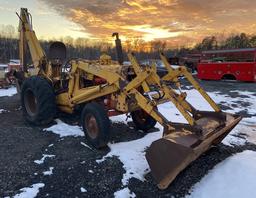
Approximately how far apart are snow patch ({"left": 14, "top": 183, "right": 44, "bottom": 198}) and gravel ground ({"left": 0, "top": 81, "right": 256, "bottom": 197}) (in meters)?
0.08

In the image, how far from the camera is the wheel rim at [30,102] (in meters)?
7.62

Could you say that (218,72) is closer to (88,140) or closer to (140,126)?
(140,126)

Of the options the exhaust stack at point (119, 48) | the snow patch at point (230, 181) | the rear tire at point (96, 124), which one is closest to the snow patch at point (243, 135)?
the snow patch at point (230, 181)

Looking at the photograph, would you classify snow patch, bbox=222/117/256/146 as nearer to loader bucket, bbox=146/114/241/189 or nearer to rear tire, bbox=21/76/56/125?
loader bucket, bbox=146/114/241/189

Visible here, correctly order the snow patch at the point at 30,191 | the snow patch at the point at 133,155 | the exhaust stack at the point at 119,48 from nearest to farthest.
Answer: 1. the snow patch at the point at 30,191
2. the snow patch at the point at 133,155
3. the exhaust stack at the point at 119,48

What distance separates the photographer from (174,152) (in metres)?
4.02

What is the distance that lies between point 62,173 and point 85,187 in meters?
0.63

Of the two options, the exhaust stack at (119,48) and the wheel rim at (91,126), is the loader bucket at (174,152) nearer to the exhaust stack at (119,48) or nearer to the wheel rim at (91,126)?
the wheel rim at (91,126)

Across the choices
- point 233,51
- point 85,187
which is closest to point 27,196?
point 85,187

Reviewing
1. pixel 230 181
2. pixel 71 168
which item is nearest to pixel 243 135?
pixel 230 181

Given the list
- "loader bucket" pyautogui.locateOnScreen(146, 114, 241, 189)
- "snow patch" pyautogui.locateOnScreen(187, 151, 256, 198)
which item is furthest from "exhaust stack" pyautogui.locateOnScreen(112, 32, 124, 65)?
"snow patch" pyautogui.locateOnScreen(187, 151, 256, 198)

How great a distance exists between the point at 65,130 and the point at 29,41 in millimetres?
3338

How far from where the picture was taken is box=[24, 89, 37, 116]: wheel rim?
25.0 feet

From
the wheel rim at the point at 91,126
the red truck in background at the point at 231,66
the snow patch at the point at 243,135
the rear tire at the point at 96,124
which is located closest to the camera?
the rear tire at the point at 96,124
